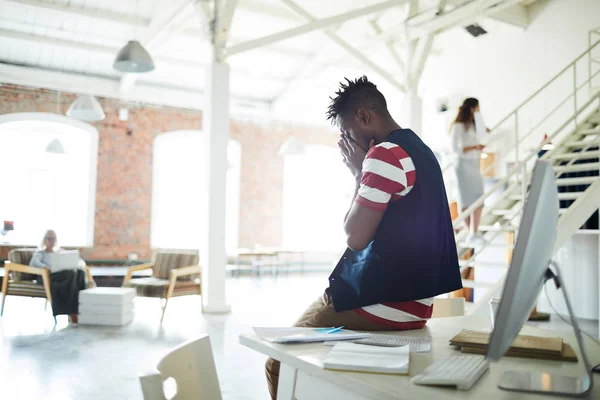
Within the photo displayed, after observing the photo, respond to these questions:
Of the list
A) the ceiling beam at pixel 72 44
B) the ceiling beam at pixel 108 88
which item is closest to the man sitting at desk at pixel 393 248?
the ceiling beam at pixel 72 44

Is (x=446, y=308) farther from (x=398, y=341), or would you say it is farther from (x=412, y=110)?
(x=412, y=110)

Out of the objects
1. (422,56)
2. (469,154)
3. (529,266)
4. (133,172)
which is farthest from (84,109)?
(529,266)

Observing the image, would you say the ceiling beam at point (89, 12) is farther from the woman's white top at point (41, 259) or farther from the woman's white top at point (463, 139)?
the woman's white top at point (463, 139)

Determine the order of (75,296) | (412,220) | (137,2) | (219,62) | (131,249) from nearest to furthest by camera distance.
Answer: (412,220) → (75,296) → (219,62) → (137,2) → (131,249)


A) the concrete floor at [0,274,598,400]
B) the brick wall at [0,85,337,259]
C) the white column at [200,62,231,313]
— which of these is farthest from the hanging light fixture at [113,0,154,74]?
the brick wall at [0,85,337,259]

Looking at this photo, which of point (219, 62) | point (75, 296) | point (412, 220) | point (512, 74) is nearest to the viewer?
point (412, 220)

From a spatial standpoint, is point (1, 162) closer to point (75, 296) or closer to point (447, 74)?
point (75, 296)

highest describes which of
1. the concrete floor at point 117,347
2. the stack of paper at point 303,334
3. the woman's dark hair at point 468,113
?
the woman's dark hair at point 468,113

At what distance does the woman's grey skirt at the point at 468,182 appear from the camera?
19.3ft

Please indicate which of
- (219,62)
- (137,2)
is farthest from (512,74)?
(137,2)

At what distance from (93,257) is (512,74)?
9.37 meters

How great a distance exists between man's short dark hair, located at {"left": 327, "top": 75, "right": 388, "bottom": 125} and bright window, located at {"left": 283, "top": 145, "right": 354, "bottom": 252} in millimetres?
12194

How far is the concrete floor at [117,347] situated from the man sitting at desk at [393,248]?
821mm

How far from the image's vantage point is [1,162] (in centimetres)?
1154
